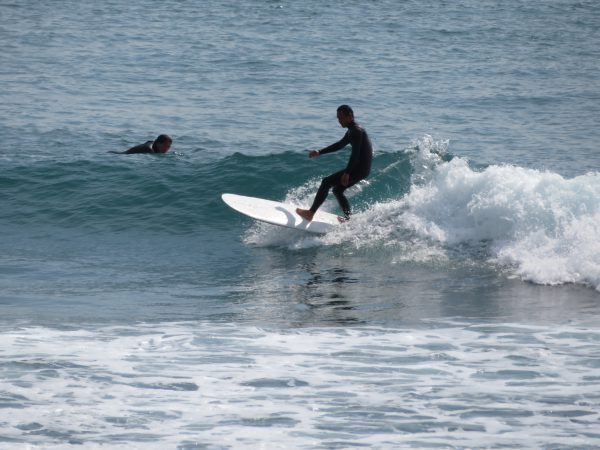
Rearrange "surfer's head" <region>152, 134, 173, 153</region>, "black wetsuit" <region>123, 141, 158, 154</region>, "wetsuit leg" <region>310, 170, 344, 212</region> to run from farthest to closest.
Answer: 1. "surfer's head" <region>152, 134, 173, 153</region>
2. "black wetsuit" <region>123, 141, 158, 154</region>
3. "wetsuit leg" <region>310, 170, 344, 212</region>

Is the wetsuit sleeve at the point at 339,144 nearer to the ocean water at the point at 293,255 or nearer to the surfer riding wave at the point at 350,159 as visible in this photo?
the surfer riding wave at the point at 350,159

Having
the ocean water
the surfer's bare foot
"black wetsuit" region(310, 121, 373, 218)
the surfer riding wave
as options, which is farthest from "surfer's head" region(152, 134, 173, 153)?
"black wetsuit" region(310, 121, 373, 218)

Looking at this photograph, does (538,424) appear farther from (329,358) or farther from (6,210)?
(6,210)

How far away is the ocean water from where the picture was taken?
262 inches

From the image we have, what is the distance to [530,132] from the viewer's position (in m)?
19.6

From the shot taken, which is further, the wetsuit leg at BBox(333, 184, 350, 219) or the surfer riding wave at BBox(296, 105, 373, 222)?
the wetsuit leg at BBox(333, 184, 350, 219)

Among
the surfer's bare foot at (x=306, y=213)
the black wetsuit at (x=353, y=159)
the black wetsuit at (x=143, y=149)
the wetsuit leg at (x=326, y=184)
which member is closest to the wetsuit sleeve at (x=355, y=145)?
the black wetsuit at (x=353, y=159)

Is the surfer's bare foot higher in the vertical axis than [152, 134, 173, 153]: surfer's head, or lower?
lower

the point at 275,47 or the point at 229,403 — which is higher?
the point at 275,47

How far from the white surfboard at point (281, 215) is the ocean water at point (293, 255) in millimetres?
184

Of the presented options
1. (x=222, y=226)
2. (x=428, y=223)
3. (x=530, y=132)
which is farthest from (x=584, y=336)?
(x=530, y=132)

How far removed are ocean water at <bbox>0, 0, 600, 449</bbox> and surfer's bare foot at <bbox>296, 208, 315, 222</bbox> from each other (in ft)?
0.87

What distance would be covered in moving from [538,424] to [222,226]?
26.3ft

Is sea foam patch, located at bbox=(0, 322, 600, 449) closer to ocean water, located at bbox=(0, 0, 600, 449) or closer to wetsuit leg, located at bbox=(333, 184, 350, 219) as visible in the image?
ocean water, located at bbox=(0, 0, 600, 449)
